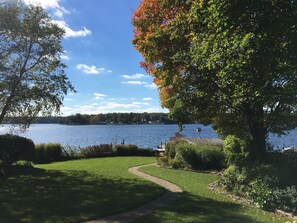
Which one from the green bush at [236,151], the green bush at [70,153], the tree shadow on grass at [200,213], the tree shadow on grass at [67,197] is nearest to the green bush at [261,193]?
the tree shadow on grass at [200,213]

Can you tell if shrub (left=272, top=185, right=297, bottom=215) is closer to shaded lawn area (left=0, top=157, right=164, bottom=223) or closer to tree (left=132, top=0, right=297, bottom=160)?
tree (left=132, top=0, right=297, bottom=160)

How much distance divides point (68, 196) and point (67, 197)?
0.17 m

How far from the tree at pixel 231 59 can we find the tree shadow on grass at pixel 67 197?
4.20 m

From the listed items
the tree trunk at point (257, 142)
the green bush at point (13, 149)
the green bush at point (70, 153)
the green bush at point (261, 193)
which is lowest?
the green bush at point (70, 153)

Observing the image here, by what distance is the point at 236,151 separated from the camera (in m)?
14.7

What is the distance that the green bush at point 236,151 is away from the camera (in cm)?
1384

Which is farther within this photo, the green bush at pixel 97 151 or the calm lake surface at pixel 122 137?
the calm lake surface at pixel 122 137

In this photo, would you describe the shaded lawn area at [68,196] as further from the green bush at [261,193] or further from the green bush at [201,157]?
the green bush at [201,157]

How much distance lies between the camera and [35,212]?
9117 mm

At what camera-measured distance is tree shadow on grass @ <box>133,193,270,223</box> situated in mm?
8516

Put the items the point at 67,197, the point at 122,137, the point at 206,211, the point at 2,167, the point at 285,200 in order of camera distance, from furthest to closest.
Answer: the point at 122,137 → the point at 2,167 → the point at 67,197 → the point at 285,200 → the point at 206,211

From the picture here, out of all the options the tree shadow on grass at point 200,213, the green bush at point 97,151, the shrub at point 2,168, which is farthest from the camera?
the green bush at point 97,151

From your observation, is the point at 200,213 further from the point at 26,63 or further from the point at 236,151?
the point at 26,63

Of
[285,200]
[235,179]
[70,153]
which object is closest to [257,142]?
[235,179]
